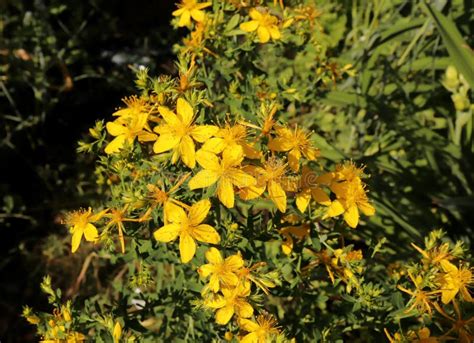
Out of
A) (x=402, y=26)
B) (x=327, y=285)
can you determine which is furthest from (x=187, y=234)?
(x=402, y=26)

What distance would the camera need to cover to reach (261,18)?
1.83m

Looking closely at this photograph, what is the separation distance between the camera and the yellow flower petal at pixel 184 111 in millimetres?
1314

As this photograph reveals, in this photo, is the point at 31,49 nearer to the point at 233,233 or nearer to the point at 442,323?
the point at 233,233

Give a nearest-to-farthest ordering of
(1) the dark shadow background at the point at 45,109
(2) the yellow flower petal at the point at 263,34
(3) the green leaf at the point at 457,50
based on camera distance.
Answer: (2) the yellow flower petal at the point at 263,34
(3) the green leaf at the point at 457,50
(1) the dark shadow background at the point at 45,109

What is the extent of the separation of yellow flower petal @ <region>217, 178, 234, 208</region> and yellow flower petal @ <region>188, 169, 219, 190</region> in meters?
0.02

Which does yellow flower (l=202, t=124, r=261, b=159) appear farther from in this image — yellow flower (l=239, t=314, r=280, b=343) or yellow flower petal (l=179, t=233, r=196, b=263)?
yellow flower (l=239, t=314, r=280, b=343)

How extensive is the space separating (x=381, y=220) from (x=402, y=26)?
1.01m

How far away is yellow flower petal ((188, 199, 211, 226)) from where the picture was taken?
1276mm

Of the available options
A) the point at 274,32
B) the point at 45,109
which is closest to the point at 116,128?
the point at 274,32

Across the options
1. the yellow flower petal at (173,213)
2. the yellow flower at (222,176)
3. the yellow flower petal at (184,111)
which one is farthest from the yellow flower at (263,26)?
the yellow flower petal at (173,213)

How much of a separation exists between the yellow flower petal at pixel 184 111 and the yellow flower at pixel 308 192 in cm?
38

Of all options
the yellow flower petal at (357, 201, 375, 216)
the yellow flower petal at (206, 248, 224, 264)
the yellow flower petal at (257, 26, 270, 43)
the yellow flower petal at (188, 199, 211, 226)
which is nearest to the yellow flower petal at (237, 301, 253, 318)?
the yellow flower petal at (206, 248, 224, 264)

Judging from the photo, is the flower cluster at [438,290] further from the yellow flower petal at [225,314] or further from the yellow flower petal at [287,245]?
the yellow flower petal at [225,314]

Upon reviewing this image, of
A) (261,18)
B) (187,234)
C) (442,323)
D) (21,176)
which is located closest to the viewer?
(187,234)
